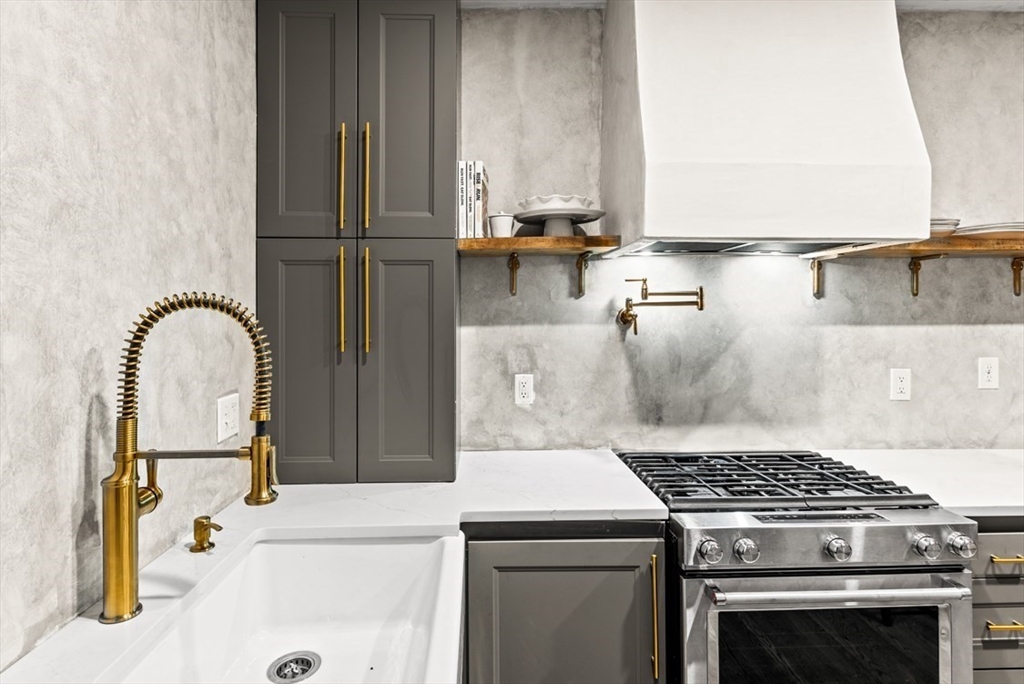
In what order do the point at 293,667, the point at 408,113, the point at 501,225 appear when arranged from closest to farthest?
the point at 293,667 < the point at 408,113 < the point at 501,225

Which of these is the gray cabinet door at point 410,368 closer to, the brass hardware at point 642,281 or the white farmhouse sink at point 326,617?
the white farmhouse sink at point 326,617

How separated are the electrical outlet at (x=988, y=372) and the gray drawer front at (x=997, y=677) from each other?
3.54 ft

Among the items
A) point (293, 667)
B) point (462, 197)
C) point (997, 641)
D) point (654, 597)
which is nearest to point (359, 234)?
point (462, 197)

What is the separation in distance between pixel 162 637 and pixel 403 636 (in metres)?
0.45

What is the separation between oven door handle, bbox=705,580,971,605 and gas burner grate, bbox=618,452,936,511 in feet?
0.70

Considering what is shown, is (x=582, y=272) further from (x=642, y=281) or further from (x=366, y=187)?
(x=366, y=187)

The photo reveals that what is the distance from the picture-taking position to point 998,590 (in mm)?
Answer: 1605

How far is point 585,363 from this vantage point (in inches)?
89.3

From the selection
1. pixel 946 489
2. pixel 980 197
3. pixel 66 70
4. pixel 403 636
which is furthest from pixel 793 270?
pixel 66 70

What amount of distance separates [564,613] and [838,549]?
70cm

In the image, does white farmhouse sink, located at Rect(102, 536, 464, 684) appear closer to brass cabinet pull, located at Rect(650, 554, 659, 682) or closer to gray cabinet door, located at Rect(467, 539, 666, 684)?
gray cabinet door, located at Rect(467, 539, 666, 684)

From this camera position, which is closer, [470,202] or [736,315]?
[470,202]

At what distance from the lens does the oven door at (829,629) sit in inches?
59.2

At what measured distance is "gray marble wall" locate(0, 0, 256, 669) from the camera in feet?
2.80
